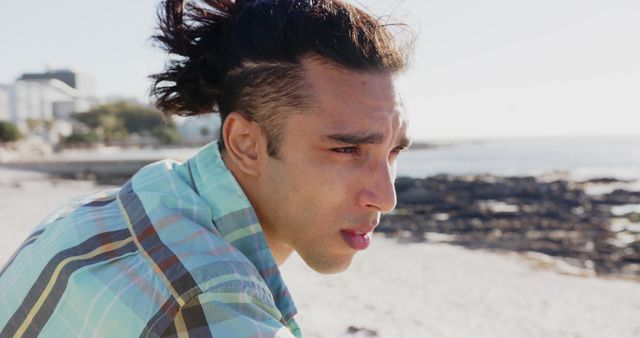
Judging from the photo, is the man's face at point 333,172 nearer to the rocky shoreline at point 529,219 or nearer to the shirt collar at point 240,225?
the shirt collar at point 240,225

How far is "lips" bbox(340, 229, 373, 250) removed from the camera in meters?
1.36

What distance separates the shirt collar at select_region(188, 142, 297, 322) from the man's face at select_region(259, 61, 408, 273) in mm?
151

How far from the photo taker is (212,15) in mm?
1583

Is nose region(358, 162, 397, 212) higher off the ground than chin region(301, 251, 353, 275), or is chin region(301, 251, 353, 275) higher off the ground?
nose region(358, 162, 397, 212)

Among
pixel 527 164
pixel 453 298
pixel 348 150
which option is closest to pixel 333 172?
pixel 348 150

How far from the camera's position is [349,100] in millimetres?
1348

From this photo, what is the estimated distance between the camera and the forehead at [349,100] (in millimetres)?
1330

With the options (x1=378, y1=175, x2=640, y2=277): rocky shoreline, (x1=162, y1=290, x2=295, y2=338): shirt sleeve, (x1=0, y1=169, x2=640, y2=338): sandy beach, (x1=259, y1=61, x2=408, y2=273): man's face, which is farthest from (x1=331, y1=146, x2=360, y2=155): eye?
(x1=378, y1=175, x2=640, y2=277): rocky shoreline

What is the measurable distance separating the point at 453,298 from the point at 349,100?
6.86 m

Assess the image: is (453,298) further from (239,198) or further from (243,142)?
(239,198)

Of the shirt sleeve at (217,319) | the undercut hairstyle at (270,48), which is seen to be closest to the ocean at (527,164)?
the undercut hairstyle at (270,48)

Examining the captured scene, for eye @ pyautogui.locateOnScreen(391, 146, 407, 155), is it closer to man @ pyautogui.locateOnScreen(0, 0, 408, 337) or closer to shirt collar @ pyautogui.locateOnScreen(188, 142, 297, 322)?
man @ pyautogui.locateOnScreen(0, 0, 408, 337)

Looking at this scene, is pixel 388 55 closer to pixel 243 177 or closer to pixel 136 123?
pixel 243 177

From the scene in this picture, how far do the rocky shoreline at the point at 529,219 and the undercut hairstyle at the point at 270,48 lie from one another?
10.0 m
